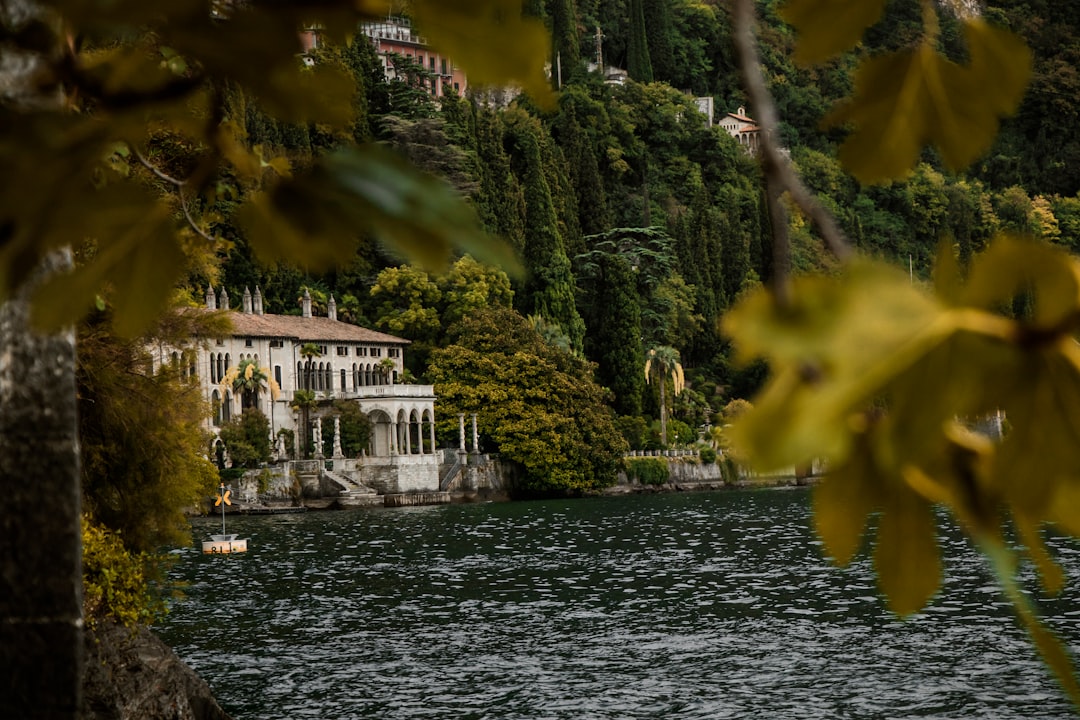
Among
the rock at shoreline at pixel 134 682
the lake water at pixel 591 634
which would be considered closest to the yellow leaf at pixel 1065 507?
the lake water at pixel 591 634

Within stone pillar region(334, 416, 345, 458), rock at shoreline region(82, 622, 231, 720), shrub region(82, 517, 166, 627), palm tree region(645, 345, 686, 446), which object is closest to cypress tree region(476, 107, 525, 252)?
palm tree region(645, 345, 686, 446)

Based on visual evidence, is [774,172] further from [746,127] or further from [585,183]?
[585,183]

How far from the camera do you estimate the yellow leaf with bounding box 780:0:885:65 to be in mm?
589

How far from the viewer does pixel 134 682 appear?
13.0 m

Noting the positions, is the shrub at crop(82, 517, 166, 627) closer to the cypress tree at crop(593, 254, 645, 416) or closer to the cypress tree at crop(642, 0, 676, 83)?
the cypress tree at crop(593, 254, 645, 416)

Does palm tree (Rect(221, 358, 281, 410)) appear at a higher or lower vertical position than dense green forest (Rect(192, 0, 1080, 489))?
lower

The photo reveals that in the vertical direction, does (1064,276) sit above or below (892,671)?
above

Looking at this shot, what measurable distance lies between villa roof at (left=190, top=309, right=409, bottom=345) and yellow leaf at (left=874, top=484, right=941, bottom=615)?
5724 centimetres

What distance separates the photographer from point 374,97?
68875 mm

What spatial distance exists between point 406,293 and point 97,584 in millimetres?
52168

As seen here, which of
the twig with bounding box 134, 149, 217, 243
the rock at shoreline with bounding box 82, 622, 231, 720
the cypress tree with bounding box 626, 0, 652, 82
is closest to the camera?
the twig with bounding box 134, 149, 217, 243

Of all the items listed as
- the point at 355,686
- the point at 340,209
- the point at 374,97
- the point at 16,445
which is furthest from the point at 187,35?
the point at 374,97

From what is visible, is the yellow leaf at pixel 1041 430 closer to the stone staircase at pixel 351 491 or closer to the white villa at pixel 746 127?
the white villa at pixel 746 127

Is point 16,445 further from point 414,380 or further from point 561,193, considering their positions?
point 561,193
